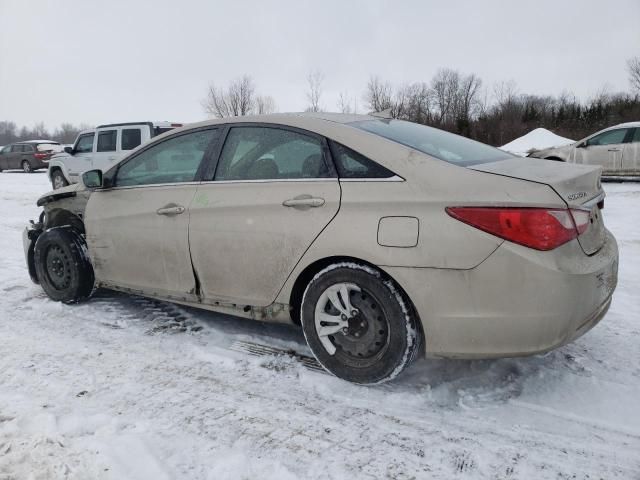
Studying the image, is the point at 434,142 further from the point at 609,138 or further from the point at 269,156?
the point at 609,138

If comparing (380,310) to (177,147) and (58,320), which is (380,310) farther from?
(58,320)

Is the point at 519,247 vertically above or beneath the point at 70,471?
above

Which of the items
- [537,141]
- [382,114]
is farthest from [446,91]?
[382,114]

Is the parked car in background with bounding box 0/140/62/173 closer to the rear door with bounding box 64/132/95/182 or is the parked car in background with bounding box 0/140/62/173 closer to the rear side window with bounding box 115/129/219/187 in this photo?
the rear door with bounding box 64/132/95/182

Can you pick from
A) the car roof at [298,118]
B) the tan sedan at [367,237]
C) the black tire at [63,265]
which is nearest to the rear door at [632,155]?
the tan sedan at [367,237]

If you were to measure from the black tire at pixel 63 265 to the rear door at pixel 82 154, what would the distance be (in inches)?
375

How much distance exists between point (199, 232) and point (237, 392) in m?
1.06

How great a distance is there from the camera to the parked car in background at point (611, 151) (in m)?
11.3

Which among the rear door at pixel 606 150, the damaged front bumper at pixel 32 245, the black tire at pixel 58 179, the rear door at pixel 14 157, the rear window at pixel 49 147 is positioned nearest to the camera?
the damaged front bumper at pixel 32 245

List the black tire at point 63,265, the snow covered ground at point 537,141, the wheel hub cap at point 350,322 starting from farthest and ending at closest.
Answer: the snow covered ground at point 537,141, the black tire at point 63,265, the wheel hub cap at point 350,322

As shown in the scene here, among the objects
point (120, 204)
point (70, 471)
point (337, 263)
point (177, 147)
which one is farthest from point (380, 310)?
point (120, 204)

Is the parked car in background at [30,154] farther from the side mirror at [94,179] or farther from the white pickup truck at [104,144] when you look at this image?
the side mirror at [94,179]

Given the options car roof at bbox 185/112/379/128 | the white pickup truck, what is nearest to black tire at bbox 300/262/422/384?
car roof at bbox 185/112/379/128

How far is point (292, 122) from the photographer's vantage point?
9.72ft
